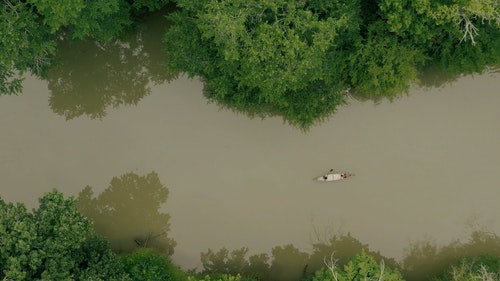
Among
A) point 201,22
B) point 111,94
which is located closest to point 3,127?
point 111,94

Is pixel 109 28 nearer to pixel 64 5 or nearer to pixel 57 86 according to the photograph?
pixel 64 5

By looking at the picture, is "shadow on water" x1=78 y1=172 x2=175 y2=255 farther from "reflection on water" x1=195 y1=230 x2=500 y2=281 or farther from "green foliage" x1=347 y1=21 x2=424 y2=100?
"green foliage" x1=347 y1=21 x2=424 y2=100

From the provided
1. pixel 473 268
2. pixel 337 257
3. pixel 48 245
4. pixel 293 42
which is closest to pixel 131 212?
pixel 48 245

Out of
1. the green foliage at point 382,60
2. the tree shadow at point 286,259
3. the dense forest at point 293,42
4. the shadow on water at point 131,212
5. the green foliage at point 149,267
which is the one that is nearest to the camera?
the dense forest at point 293,42

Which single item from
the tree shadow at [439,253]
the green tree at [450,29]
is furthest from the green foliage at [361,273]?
the green tree at [450,29]

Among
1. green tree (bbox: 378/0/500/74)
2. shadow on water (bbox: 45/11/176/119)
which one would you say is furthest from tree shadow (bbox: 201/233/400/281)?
green tree (bbox: 378/0/500/74)

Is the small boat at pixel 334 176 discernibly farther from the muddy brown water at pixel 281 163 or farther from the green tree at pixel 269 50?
the green tree at pixel 269 50

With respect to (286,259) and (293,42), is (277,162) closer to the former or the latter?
(286,259)
